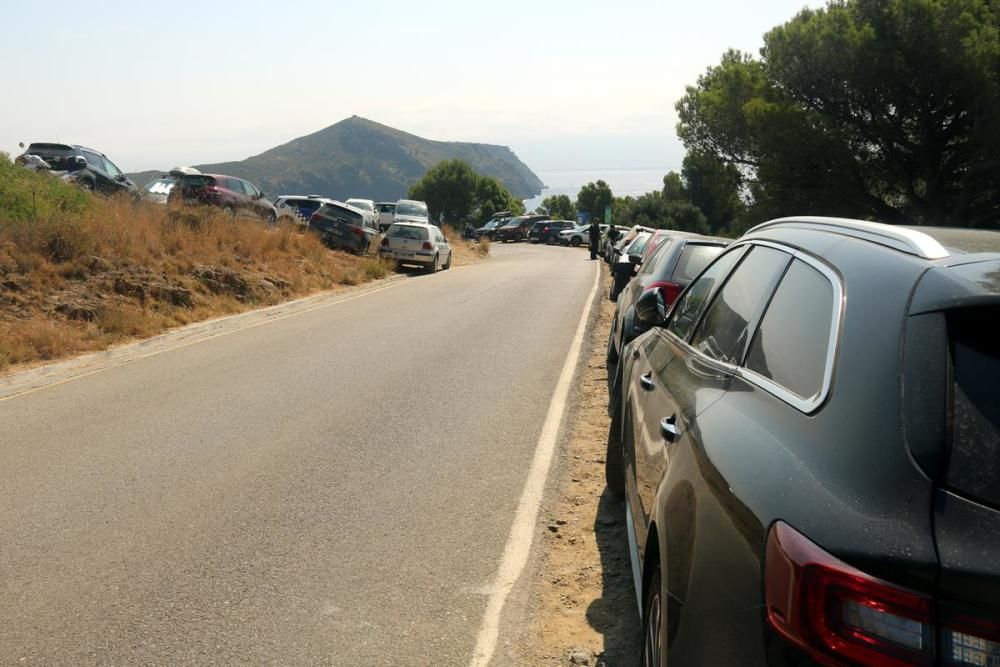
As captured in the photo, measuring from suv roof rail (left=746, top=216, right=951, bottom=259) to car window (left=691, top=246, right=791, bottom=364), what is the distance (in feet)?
0.61

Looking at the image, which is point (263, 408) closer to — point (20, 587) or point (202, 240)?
point (20, 587)

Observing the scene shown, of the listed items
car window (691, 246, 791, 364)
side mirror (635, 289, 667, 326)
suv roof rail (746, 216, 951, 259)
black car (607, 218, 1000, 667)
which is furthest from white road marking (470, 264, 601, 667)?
suv roof rail (746, 216, 951, 259)

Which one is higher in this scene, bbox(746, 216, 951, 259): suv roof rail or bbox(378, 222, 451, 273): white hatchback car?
bbox(746, 216, 951, 259): suv roof rail

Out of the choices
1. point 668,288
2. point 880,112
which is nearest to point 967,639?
point 668,288

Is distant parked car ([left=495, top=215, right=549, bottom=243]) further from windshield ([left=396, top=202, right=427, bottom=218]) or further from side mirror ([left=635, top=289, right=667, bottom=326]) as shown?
side mirror ([left=635, top=289, right=667, bottom=326])

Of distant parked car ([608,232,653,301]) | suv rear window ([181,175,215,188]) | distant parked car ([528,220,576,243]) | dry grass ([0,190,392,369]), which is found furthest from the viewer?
distant parked car ([528,220,576,243])

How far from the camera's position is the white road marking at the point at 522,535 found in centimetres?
424

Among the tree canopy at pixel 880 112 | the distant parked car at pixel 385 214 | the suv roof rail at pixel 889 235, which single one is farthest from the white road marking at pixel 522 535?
the distant parked car at pixel 385 214

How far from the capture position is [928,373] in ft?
6.85

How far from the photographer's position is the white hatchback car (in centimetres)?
2853

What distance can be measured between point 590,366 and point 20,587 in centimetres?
806

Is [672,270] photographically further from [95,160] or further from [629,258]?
[95,160]

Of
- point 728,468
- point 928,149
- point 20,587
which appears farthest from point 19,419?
point 928,149

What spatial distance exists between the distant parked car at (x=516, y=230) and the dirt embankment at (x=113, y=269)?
44362 millimetres
